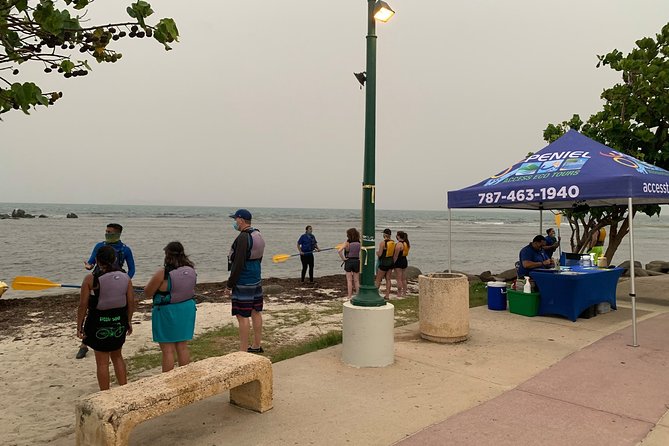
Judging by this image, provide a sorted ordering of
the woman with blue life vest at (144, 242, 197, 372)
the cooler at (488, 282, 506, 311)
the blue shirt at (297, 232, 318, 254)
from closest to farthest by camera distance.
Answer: the woman with blue life vest at (144, 242, 197, 372)
the cooler at (488, 282, 506, 311)
the blue shirt at (297, 232, 318, 254)

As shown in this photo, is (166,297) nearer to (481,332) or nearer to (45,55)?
(45,55)

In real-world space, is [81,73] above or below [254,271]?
above

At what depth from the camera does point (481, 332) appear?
24.1 ft

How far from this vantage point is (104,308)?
4645mm

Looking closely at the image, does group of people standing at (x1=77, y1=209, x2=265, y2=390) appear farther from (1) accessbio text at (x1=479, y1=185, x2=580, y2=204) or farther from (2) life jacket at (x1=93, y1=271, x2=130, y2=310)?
(1) accessbio text at (x1=479, y1=185, x2=580, y2=204)

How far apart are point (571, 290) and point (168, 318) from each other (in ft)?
21.1

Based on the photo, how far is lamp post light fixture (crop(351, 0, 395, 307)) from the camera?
5.70 meters

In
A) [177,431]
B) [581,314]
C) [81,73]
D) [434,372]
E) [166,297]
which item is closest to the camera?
[81,73]

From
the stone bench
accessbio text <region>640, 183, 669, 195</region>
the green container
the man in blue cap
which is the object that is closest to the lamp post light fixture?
the man in blue cap

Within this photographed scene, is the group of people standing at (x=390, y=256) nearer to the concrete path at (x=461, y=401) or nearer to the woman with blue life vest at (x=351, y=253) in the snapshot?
the woman with blue life vest at (x=351, y=253)

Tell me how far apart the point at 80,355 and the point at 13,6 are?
256 inches

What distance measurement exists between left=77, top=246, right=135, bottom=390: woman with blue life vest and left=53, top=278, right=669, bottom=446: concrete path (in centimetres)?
95

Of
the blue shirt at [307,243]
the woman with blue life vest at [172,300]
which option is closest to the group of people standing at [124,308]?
the woman with blue life vest at [172,300]

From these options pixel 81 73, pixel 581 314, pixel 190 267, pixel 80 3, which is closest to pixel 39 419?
pixel 190 267
